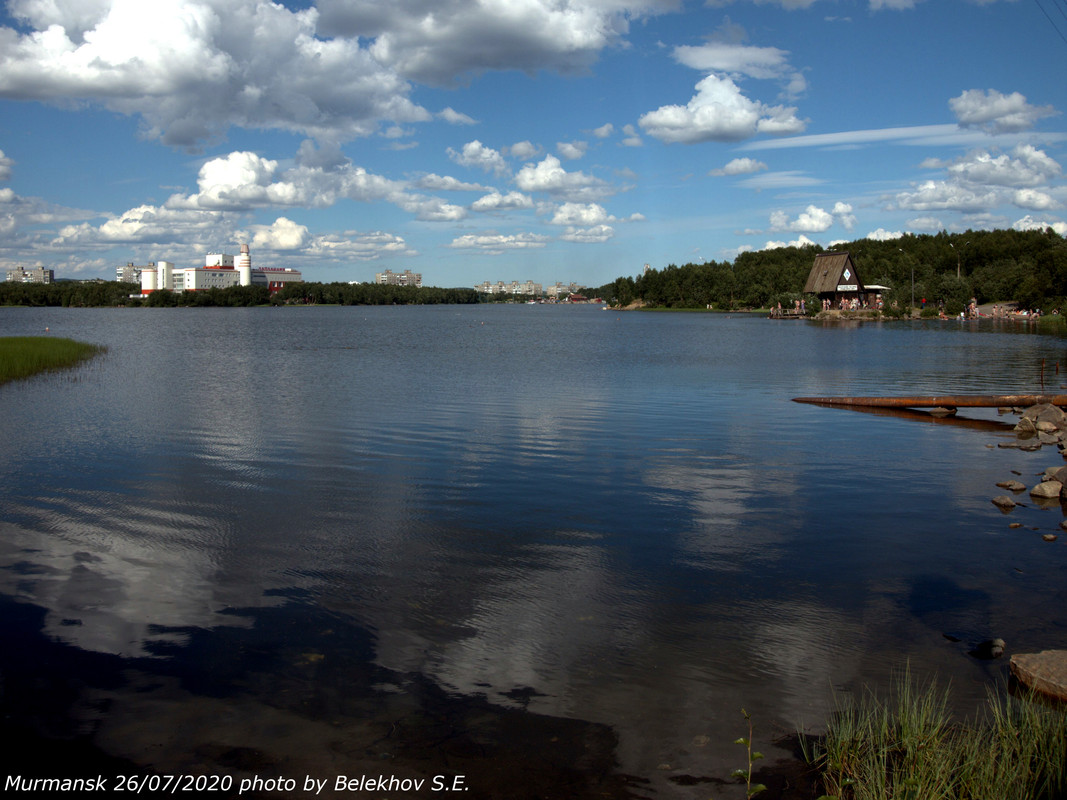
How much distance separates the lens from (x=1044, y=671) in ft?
20.3

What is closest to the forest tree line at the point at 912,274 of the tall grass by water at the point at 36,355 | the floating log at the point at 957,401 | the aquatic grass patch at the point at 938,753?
the floating log at the point at 957,401

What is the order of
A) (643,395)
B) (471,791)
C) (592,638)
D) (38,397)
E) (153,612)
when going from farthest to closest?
(643,395) → (38,397) → (153,612) → (592,638) → (471,791)

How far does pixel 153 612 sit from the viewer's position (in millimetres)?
7695

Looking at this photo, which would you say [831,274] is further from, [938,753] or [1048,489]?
[938,753]

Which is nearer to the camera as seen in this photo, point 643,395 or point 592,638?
point 592,638

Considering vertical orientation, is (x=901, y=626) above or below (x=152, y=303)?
below

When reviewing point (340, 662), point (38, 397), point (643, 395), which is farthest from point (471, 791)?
point (38, 397)

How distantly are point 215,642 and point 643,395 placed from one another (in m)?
19.6

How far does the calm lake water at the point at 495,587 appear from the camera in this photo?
5652mm

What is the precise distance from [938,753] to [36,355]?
36344mm

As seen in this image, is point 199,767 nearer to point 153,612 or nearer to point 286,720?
point 286,720

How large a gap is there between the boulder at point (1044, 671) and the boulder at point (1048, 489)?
6.98 metres

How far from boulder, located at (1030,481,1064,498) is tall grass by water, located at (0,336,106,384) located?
30.0 m

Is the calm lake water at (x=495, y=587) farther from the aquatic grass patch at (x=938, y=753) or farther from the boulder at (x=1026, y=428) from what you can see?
the boulder at (x=1026, y=428)
